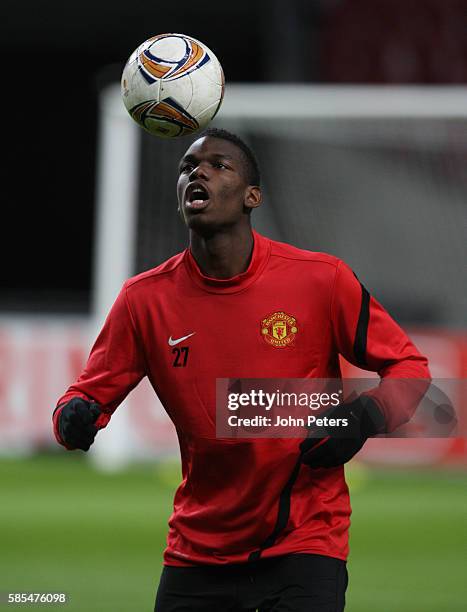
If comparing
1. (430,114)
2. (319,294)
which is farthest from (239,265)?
(430,114)

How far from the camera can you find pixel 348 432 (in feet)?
13.9

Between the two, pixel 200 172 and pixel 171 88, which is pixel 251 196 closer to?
pixel 200 172

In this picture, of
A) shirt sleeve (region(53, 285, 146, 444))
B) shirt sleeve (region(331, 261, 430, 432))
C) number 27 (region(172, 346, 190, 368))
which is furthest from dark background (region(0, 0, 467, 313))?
shirt sleeve (region(331, 261, 430, 432))

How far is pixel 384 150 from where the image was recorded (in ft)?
46.9

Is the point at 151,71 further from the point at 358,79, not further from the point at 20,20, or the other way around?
the point at 20,20

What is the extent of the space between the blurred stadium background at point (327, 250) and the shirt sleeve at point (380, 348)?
3.37 m

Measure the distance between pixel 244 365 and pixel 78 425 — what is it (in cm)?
62

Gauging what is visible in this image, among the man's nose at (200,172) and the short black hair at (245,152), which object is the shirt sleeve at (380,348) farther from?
the man's nose at (200,172)

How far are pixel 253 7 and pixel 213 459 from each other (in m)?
20.5

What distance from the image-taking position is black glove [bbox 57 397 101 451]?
4.30m

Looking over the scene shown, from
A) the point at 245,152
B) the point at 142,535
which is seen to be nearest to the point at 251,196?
the point at 245,152

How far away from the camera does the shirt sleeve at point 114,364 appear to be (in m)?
4.61

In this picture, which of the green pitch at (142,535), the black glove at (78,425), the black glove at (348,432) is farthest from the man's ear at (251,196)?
the green pitch at (142,535)

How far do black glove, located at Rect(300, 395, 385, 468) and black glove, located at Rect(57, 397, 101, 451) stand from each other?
0.75m
